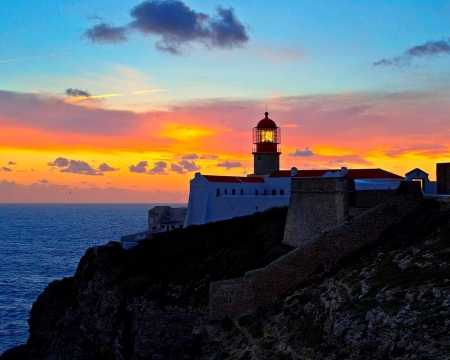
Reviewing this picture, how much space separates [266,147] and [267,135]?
1.09 meters

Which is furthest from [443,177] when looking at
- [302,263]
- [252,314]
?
[252,314]

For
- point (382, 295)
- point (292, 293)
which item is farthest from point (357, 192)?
point (382, 295)

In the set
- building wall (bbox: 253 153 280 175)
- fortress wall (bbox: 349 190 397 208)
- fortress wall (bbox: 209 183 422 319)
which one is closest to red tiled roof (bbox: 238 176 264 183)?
building wall (bbox: 253 153 280 175)

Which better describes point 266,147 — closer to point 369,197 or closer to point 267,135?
point 267,135

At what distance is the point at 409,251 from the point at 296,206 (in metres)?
12.9

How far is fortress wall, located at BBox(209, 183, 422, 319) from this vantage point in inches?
1158

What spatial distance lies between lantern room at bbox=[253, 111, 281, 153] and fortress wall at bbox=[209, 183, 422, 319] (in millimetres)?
24363

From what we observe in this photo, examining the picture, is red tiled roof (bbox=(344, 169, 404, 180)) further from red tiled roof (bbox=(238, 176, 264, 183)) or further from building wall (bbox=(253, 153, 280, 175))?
building wall (bbox=(253, 153, 280, 175))

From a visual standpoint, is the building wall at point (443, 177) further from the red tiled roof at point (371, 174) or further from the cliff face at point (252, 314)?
the red tiled roof at point (371, 174)

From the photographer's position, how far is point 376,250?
2802 cm

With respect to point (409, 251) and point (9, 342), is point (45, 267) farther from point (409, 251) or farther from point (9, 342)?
point (409, 251)

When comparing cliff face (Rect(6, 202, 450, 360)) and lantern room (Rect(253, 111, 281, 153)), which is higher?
lantern room (Rect(253, 111, 281, 153))

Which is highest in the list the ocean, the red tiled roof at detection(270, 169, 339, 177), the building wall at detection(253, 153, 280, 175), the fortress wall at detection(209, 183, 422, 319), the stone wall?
the building wall at detection(253, 153, 280, 175)

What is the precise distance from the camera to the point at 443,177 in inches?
1353
